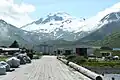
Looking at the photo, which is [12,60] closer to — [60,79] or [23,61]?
[23,61]

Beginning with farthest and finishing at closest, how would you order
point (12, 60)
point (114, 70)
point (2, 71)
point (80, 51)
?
point (80, 51) < point (114, 70) < point (12, 60) < point (2, 71)

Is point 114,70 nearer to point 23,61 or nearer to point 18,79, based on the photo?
point 23,61

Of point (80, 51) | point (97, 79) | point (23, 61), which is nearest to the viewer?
point (97, 79)

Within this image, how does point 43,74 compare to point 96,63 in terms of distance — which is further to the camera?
point 96,63

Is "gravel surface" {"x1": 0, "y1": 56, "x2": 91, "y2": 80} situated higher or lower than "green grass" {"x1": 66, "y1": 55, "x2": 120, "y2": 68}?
lower

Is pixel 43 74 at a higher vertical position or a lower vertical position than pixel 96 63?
lower

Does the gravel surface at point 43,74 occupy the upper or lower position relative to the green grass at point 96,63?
lower

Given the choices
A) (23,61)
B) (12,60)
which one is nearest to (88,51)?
(23,61)

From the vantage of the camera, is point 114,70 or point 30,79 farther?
point 114,70

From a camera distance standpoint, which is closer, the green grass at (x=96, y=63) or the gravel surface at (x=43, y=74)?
the gravel surface at (x=43, y=74)

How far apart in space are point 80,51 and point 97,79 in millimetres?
156662

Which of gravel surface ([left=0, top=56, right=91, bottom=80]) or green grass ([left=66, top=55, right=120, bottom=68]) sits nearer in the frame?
gravel surface ([left=0, top=56, right=91, bottom=80])

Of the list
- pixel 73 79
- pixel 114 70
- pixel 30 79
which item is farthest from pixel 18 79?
pixel 114 70

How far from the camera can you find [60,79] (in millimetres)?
40531
